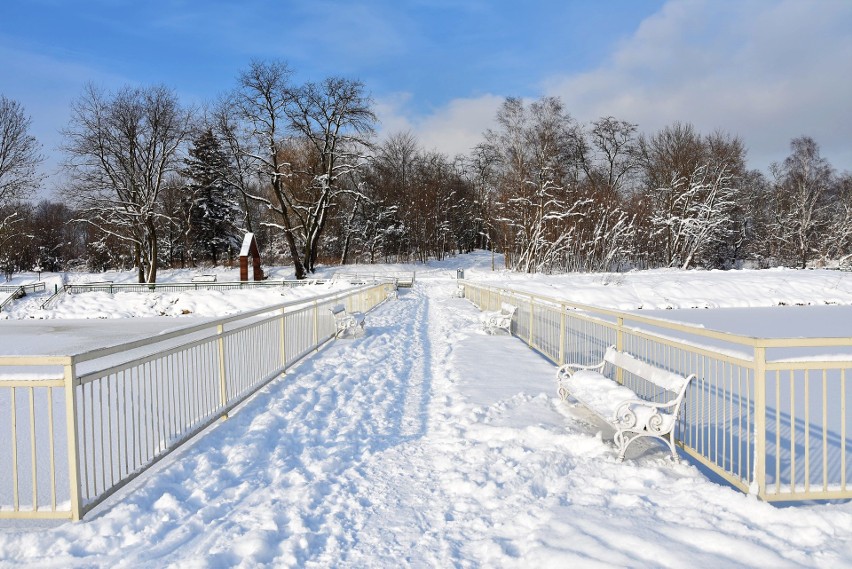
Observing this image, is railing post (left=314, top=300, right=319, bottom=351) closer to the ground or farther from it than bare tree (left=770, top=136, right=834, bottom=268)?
closer to the ground

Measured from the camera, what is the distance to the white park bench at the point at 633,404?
3896mm

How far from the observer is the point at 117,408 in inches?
148

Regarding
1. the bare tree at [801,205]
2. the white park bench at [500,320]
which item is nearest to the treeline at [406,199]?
the bare tree at [801,205]

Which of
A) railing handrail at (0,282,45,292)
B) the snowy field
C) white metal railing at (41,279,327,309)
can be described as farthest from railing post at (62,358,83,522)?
railing handrail at (0,282,45,292)

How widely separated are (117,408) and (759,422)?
4.44 m

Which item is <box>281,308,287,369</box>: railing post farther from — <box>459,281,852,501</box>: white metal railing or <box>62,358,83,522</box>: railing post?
<box>62,358,83,522</box>: railing post

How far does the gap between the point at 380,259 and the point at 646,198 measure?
28160 mm

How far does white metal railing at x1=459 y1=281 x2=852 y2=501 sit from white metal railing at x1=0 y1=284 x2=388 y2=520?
4230 mm

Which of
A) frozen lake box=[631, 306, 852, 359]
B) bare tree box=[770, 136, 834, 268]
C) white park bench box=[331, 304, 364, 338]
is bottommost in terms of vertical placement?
frozen lake box=[631, 306, 852, 359]

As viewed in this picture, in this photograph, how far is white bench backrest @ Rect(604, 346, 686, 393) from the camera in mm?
3963

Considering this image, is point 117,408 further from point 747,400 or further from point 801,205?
point 801,205

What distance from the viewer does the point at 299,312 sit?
8.98 meters

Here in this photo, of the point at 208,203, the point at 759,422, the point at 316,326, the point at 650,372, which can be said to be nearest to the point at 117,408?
the point at 650,372

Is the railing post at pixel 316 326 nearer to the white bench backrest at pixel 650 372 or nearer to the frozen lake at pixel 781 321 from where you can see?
the white bench backrest at pixel 650 372
